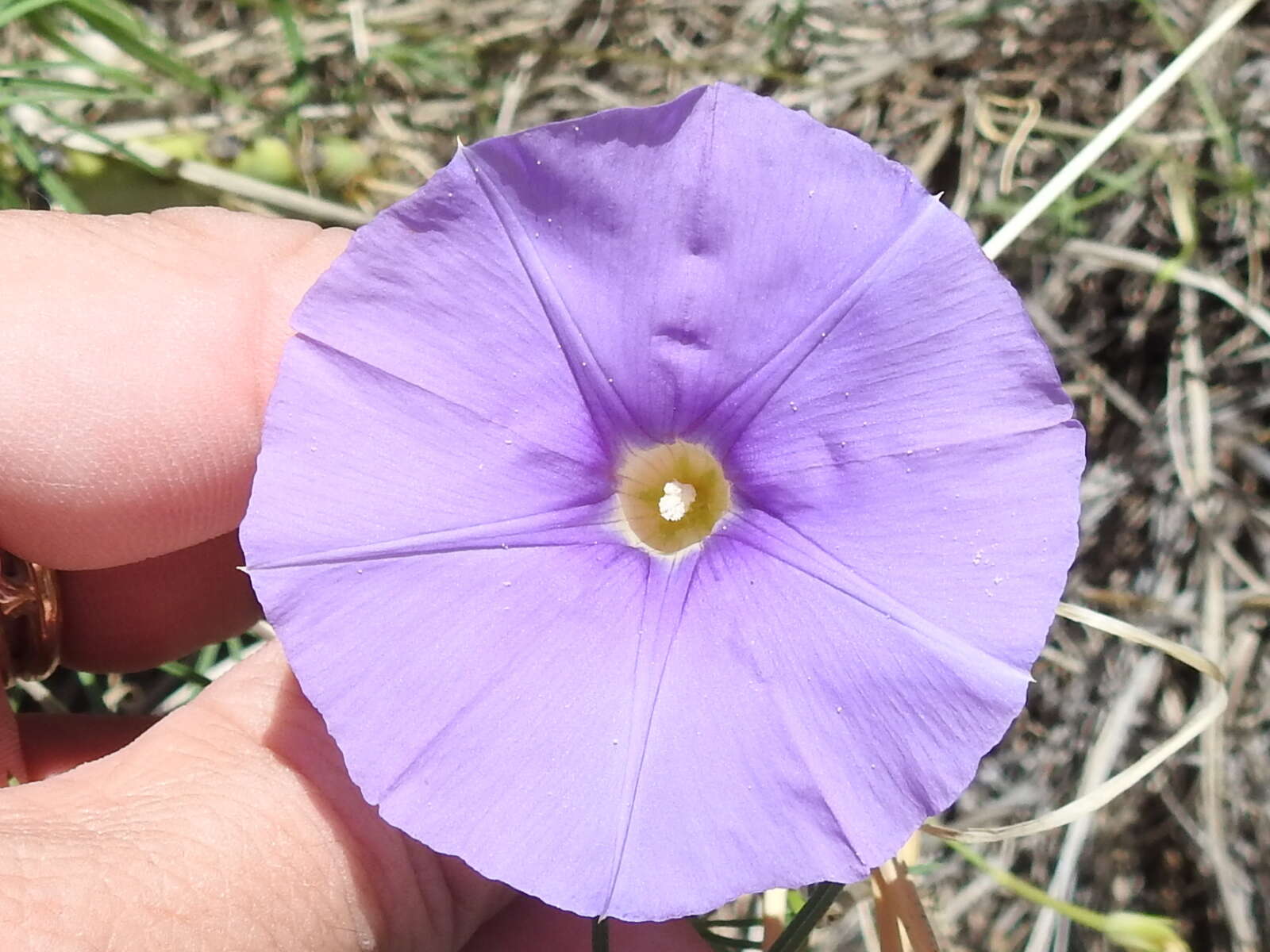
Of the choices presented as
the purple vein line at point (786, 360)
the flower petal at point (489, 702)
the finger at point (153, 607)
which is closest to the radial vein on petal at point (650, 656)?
the flower petal at point (489, 702)

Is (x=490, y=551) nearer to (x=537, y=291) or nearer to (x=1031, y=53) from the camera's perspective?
(x=537, y=291)

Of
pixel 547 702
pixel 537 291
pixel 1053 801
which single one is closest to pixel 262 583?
pixel 547 702

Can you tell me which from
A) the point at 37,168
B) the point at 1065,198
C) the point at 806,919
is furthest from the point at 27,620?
the point at 1065,198

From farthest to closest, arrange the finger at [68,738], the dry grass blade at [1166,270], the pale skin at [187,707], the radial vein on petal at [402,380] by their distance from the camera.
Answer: the dry grass blade at [1166,270] < the finger at [68,738] < the pale skin at [187,707] < the radial vein on petal at [402,380]

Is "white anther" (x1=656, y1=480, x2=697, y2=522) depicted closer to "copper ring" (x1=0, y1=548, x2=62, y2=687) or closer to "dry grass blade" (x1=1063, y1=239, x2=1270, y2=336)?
"copper ring" (x1=0, y1=548, x2=62, y2=687)

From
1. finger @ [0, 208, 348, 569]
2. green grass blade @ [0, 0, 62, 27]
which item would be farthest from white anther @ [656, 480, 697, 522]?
green grass blade @ [0, 0, 62, 27]

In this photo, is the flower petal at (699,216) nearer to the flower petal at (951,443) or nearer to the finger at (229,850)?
the flower petal at (951,443)
